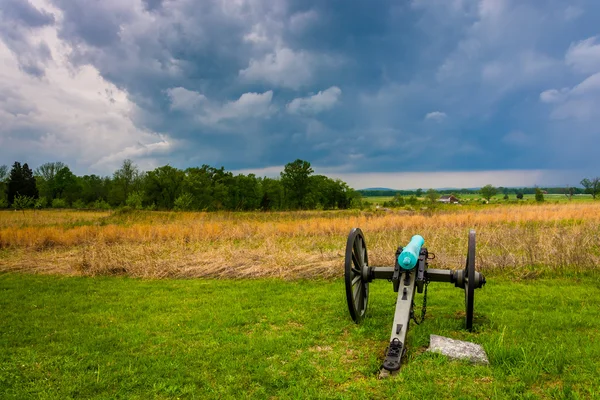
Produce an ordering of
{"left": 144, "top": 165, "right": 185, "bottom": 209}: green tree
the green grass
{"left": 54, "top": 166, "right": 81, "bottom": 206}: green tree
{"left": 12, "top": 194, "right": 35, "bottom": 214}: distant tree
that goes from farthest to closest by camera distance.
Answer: {"left": 54, "top": 166, "right": 81, "bottom": 206}: green tree → {"left": 144, "top": 165, "right": 185, "bottom": 209}: green tree → {"left": 12, "top": 194, "right": 35, "bottom": 214}: distant tree → the green grass

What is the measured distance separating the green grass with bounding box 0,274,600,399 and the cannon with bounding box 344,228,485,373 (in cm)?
26

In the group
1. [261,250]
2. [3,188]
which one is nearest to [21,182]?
[3,188]

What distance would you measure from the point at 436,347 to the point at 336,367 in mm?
1150

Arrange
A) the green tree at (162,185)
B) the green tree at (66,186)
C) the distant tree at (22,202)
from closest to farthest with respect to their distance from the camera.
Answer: the distant tree at (22,202) → the green tree at (162,185) → the green tree at (66,186)

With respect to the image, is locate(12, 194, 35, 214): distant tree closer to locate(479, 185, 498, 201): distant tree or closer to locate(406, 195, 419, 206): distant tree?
locate(406, 195, 419, 206): distant tree

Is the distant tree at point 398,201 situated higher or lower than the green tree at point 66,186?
lower

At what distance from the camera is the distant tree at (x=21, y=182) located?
5044cm

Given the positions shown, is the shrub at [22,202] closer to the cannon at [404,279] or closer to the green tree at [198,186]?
the green tree at [198,186]

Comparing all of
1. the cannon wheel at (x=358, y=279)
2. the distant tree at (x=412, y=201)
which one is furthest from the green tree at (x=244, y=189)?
the cannon wheel at (x=358, y=279)

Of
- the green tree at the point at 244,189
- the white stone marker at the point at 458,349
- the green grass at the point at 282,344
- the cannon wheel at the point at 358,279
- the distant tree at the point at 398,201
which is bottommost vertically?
the green grass at the point at 282,344

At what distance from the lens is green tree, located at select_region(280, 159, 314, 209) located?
5445cm

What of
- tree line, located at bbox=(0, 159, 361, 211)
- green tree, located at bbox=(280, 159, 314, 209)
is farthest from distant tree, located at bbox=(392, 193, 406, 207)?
green tree, located at bbox=(280, 159, 314, 209)

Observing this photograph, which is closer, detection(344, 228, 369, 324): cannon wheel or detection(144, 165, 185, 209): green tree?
detection(344, 228, 369, 324): cannon wheel

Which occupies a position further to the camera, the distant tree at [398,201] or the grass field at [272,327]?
the distant tree at [398,201]
